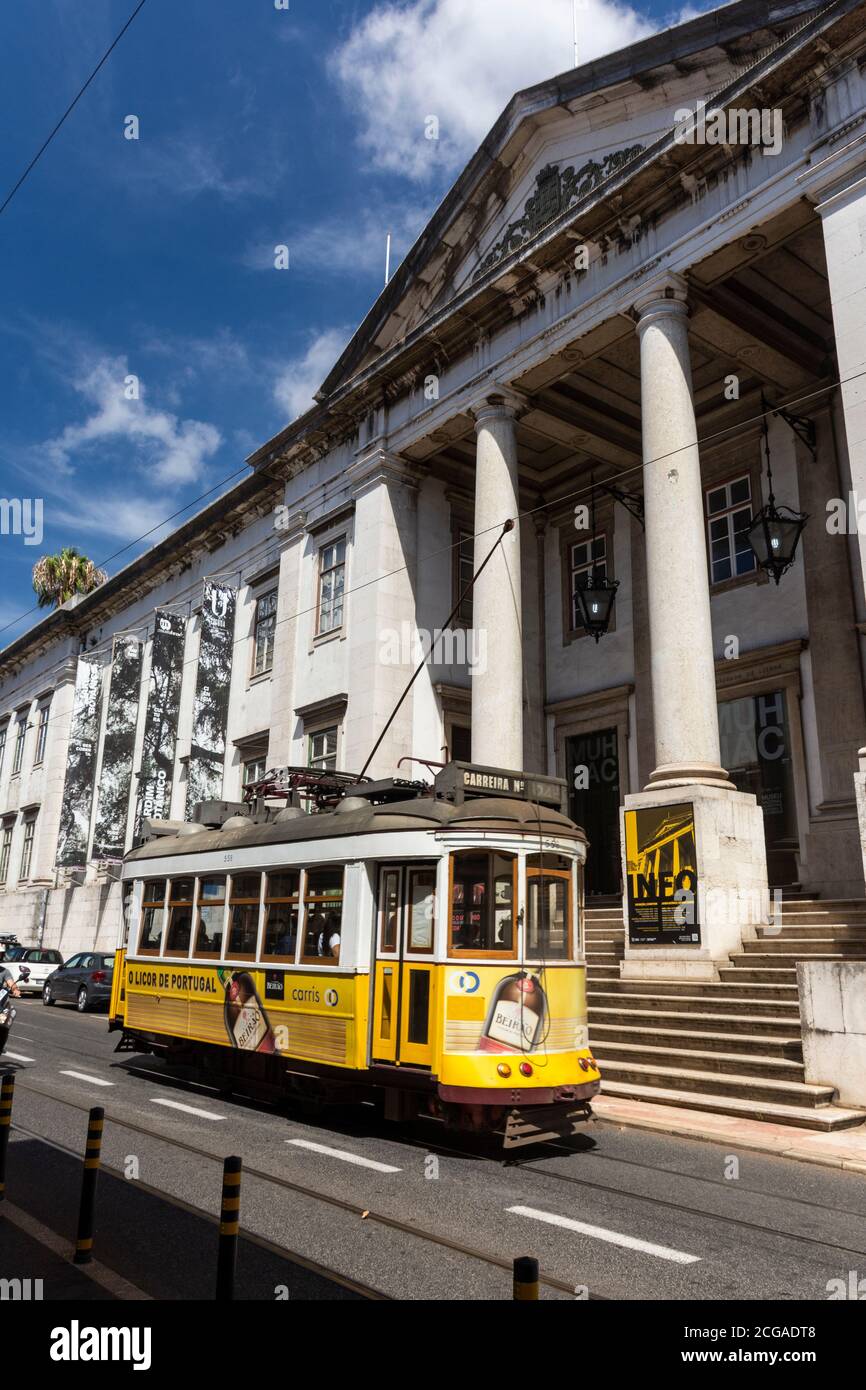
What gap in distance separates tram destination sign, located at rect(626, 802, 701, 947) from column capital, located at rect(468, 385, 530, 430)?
8780 millimetres

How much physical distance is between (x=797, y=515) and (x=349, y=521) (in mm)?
10267

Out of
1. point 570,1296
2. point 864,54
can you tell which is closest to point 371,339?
point 864,54

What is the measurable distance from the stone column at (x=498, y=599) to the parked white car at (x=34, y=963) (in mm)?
16595

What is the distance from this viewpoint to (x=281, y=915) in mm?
10430

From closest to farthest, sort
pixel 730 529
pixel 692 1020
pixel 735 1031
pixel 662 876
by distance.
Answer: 1. pixel 735 1031
2. pixel 692 1020
3. pixel 662 876
4. pixel 730 529

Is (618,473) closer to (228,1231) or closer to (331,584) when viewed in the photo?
(331,584)

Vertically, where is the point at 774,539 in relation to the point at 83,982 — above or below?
above

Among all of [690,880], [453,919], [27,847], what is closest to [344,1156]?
[453,919]

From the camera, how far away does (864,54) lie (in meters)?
13.5

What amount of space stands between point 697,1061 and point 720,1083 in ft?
1.99

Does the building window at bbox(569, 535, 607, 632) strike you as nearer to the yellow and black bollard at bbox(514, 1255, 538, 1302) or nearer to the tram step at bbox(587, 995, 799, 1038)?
the tram step at bbox(587, 995, 799, 1038)

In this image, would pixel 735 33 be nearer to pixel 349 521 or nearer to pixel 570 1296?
pixel 349 521

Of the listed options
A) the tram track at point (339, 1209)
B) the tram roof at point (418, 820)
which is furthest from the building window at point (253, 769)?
the tram track at point (339, 1209)

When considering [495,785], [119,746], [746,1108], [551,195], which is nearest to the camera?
[746,1108]
